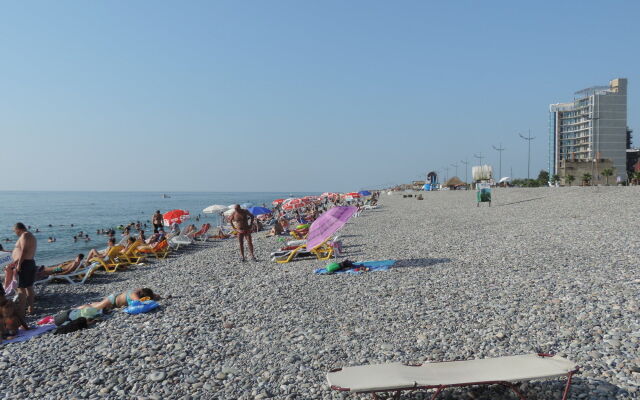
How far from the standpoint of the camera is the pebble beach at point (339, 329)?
396cm

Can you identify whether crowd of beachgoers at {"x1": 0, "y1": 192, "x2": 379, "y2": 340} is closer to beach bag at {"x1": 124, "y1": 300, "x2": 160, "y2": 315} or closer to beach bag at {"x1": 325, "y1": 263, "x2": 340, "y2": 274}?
beach bag at {"x1": 124, "y1": 300, "x2": 160, "y2": 315}

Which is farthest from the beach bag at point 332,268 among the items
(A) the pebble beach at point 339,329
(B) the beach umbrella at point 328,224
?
(B) the beach umbrella at point 328,224

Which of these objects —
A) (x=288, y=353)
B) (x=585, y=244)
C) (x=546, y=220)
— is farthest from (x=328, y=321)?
(x=546, y=220)

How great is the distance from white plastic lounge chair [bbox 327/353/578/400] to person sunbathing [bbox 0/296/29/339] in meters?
5.10

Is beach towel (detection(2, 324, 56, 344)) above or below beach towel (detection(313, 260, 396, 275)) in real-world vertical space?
below

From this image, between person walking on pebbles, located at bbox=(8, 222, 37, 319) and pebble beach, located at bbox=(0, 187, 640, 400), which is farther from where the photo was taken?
person walking on pebbles, located at bbox=(8, 222, 37, 319)

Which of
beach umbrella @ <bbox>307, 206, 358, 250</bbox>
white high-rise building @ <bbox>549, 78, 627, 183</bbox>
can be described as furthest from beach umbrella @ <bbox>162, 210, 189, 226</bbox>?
white high-rise building @ <bbox>549, 78, 627, 183</bbox>

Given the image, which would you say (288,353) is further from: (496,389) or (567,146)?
(567,146)

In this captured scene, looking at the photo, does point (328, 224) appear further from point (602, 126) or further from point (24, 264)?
point (602, 126)

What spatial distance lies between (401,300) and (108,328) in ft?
13.7

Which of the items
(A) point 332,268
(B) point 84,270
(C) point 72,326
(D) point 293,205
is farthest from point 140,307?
(D) point 293,205

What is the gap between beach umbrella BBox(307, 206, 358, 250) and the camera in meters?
9.95

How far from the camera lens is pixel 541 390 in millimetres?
3527

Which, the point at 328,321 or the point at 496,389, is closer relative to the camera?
the point at 496,389
